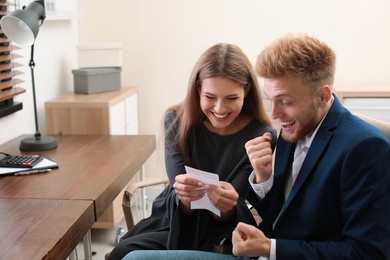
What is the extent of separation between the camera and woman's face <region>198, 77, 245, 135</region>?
1688 millimetres

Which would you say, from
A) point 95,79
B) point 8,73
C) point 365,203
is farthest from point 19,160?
point 365,203

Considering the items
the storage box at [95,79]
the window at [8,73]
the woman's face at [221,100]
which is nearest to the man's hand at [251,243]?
the woman's face at [221,100]

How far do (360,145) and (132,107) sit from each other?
2.20 meters

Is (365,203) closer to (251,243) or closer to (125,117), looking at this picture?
(251,243)

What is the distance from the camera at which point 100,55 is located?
3.21 meters

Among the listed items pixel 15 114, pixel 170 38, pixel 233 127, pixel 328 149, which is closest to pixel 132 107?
pixel 170 38

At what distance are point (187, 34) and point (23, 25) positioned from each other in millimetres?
1520

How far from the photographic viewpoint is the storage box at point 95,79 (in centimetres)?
298

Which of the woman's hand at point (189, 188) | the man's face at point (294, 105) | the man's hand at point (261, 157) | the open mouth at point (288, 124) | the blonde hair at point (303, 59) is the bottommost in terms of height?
the woman's hand at point (189, 188)

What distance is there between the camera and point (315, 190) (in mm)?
1307

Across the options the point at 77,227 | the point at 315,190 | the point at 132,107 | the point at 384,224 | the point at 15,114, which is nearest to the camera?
the point at 384,224

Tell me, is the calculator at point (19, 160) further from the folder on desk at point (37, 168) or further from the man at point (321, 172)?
the man at point (321, 172)

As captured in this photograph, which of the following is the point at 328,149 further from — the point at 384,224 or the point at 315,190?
the point at 384,224

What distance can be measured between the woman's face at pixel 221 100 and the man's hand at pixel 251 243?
1.68 ft
